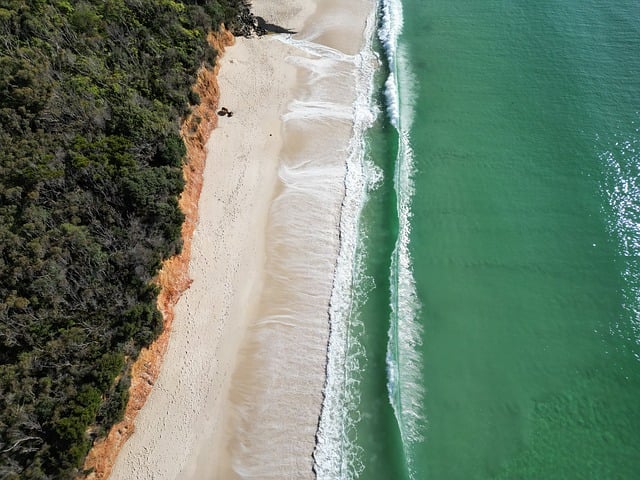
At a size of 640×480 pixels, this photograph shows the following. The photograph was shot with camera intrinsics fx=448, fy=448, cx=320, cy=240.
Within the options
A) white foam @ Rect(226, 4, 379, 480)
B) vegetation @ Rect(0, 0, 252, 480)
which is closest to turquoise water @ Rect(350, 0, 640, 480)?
white foam @ Rect(226, 4, 379, 480)

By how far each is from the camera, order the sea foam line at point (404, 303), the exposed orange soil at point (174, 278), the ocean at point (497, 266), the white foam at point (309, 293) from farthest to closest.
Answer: the sea foam line at point (404, 303) → the ocean at point (497, 266) → the white foam at point (309, 293) → the exposed orange soil at point (174, 278)

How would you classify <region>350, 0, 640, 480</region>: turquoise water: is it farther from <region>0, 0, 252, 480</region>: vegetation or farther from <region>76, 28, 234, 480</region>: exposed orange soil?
<region>0, 0, 252, 480</region>: vegetation

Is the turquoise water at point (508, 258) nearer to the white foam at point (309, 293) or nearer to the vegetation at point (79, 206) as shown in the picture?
the white foam at point (309, 293)

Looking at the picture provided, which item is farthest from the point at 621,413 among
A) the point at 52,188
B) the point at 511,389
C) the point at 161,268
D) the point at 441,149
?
the point at 52,188

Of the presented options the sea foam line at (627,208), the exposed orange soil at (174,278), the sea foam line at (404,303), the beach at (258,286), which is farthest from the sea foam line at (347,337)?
the sea foam line at (627,208)

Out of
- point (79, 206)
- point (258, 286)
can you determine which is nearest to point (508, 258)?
point (258, 286)
